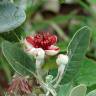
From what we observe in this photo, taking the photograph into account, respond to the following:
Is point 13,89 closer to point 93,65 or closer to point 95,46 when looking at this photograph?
point 93,65

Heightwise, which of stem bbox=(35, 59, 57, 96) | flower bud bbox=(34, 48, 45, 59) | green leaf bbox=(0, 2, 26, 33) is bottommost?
stem bbox=(35, 59, 57, 96)

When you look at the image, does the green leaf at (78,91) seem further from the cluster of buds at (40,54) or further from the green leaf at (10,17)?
the green leaf at (10,17)

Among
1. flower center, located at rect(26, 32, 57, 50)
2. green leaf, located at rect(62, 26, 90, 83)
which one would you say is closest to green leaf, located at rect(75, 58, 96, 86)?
green leaf, located at rect(62, 26, 90, 83)

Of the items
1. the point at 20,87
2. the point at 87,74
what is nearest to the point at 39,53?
the point at 20,87

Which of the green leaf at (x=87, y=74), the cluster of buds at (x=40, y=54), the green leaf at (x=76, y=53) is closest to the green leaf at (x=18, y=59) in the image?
the cluster of buds at (x=40, y=54)

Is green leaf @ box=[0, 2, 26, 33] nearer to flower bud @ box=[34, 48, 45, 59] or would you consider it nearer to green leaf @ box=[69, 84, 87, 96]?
flower bud @ box=[34, 48, 45, 59]

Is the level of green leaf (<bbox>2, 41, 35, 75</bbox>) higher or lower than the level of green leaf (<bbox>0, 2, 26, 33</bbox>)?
lower

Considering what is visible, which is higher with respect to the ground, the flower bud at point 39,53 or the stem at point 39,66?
the flower bud at point 39,53

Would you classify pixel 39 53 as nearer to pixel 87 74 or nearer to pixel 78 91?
pixel 78 91
